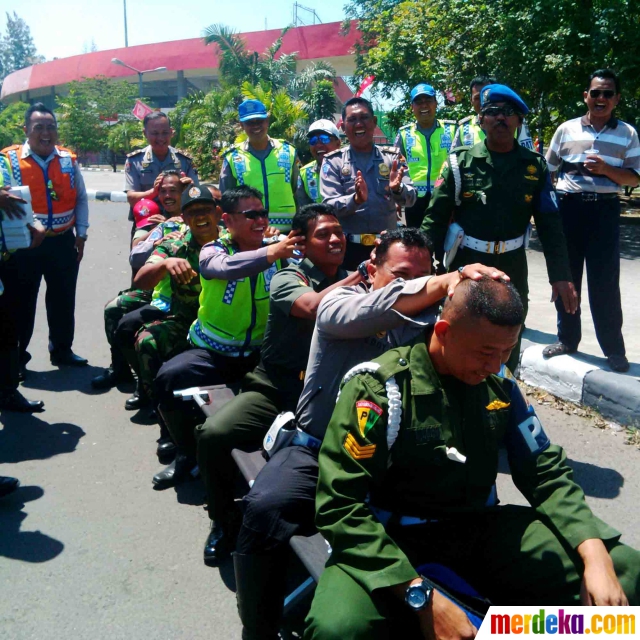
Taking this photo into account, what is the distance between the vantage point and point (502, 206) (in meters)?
4.14

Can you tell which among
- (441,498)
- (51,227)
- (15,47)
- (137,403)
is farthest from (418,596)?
(15,47)

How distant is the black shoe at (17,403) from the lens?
5.00 meters

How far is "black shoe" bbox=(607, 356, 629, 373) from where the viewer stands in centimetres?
494

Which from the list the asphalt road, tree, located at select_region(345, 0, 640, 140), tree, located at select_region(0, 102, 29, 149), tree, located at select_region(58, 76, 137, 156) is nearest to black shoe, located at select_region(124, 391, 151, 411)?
the asphalt road

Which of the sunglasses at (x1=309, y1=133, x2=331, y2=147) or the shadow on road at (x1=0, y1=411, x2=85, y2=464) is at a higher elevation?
the sunglasses at (x1=309, y1=133, x2=331, y2=147)

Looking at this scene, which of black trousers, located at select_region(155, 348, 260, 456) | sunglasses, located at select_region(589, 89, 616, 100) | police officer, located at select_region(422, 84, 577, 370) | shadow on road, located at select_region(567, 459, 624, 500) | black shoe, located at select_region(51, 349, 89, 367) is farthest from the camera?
black shoe, located at select_region(51, 349, 89, 367)

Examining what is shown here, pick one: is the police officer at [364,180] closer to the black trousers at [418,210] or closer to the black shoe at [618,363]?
the black trousers at [418,210]

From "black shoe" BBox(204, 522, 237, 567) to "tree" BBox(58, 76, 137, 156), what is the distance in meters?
37.0

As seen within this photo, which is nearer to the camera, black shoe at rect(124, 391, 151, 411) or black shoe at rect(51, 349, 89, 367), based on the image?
black shoe at rect(124, 391, 151, 411)

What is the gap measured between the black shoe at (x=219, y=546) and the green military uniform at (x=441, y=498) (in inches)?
46.5

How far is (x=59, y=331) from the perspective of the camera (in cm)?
615

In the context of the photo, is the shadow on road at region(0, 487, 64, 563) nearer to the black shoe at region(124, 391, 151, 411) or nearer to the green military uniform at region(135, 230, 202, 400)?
the green military uniform at region(135, 230, 202, 400)

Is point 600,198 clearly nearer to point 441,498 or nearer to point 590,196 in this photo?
point 590,196

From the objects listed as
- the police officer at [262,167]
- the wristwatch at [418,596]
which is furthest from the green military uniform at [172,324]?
the wristwatch at [418,596]
